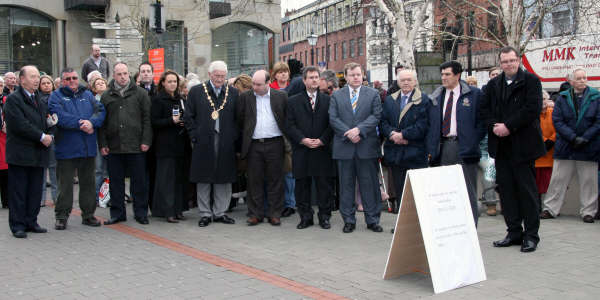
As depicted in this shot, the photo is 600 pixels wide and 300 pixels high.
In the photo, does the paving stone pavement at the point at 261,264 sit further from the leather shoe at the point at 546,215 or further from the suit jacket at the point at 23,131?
the suit jacket at the point at 23,131

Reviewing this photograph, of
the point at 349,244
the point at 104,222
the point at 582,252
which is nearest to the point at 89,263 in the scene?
the point at 104,222

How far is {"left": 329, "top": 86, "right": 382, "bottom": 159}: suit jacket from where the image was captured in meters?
8.05

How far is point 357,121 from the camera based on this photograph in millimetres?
8078

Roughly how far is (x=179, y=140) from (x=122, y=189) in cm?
107

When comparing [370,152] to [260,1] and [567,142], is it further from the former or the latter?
[260,1]

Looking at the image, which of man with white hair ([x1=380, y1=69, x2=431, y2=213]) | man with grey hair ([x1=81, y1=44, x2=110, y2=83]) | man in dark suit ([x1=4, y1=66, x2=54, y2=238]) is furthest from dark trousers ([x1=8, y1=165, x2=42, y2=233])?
man with grey hair ([x1=81, y1=44, x2=110, y2=83])

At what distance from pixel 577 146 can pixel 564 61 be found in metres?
22.0

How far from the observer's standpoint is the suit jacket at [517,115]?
6.67 meters

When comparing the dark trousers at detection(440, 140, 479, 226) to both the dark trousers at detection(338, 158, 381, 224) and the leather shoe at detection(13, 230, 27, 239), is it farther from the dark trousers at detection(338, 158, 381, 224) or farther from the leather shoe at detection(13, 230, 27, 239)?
the leather shoe at detection(13, 230, 27, 239)

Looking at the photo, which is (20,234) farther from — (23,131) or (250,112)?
(250,112)

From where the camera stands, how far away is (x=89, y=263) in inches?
258

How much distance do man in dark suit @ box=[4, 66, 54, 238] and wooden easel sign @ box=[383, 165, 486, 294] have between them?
4925 millimetres

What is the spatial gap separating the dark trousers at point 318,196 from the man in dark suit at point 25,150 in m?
3.37

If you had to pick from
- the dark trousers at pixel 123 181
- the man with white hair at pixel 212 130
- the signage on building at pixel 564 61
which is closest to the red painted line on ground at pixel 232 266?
the dark trousers at pixel 123 181
